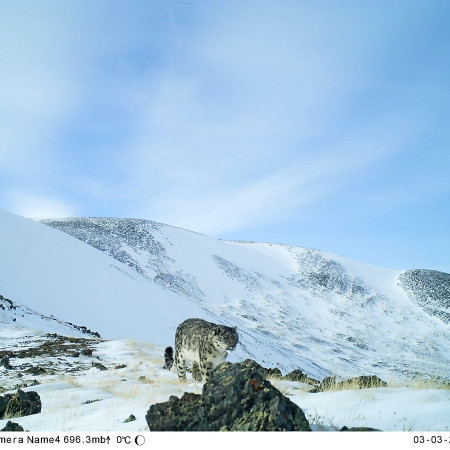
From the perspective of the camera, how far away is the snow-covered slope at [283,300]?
56.0m

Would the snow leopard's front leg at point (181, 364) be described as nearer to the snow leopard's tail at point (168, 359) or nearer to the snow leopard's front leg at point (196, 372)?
the snow leopard's front leg at point (196, 372)

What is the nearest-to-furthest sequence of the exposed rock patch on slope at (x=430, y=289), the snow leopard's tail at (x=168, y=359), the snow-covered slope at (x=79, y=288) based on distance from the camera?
the snow leopard's tail at (x=168, y=359), the snow-covered slope at (x=79, y=288), the exposed rock patch on slope at (x=430, y=289)

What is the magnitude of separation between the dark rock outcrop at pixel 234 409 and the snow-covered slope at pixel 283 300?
121ft

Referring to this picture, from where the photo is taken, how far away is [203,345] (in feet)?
36.6

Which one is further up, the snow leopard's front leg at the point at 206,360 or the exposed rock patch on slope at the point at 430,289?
the exposed rock patch on slope at the point at 430,289

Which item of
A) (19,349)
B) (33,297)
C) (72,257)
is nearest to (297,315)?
(72,257)

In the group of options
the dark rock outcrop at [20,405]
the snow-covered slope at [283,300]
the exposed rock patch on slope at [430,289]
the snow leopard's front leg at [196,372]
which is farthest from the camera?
the exposed rock patch on slope at [430,289]

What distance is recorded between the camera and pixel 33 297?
38969 mm

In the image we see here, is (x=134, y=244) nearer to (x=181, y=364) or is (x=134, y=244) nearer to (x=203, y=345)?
(x=181, y=364)

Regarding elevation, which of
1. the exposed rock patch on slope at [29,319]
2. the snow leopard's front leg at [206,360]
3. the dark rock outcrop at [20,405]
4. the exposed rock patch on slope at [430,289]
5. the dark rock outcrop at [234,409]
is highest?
the exposed rock patch on slope at [430,289]

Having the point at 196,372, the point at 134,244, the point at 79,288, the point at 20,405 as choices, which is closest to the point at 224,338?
the point at 196,372

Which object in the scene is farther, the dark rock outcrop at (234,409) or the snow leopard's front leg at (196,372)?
the snow leopard's front leg at (196,372)

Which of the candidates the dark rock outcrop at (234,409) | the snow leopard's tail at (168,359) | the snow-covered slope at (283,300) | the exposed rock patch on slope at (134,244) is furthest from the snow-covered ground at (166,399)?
the exposed rock patch on slope at (134,244)

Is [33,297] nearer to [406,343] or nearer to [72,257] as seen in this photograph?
[72,257]
